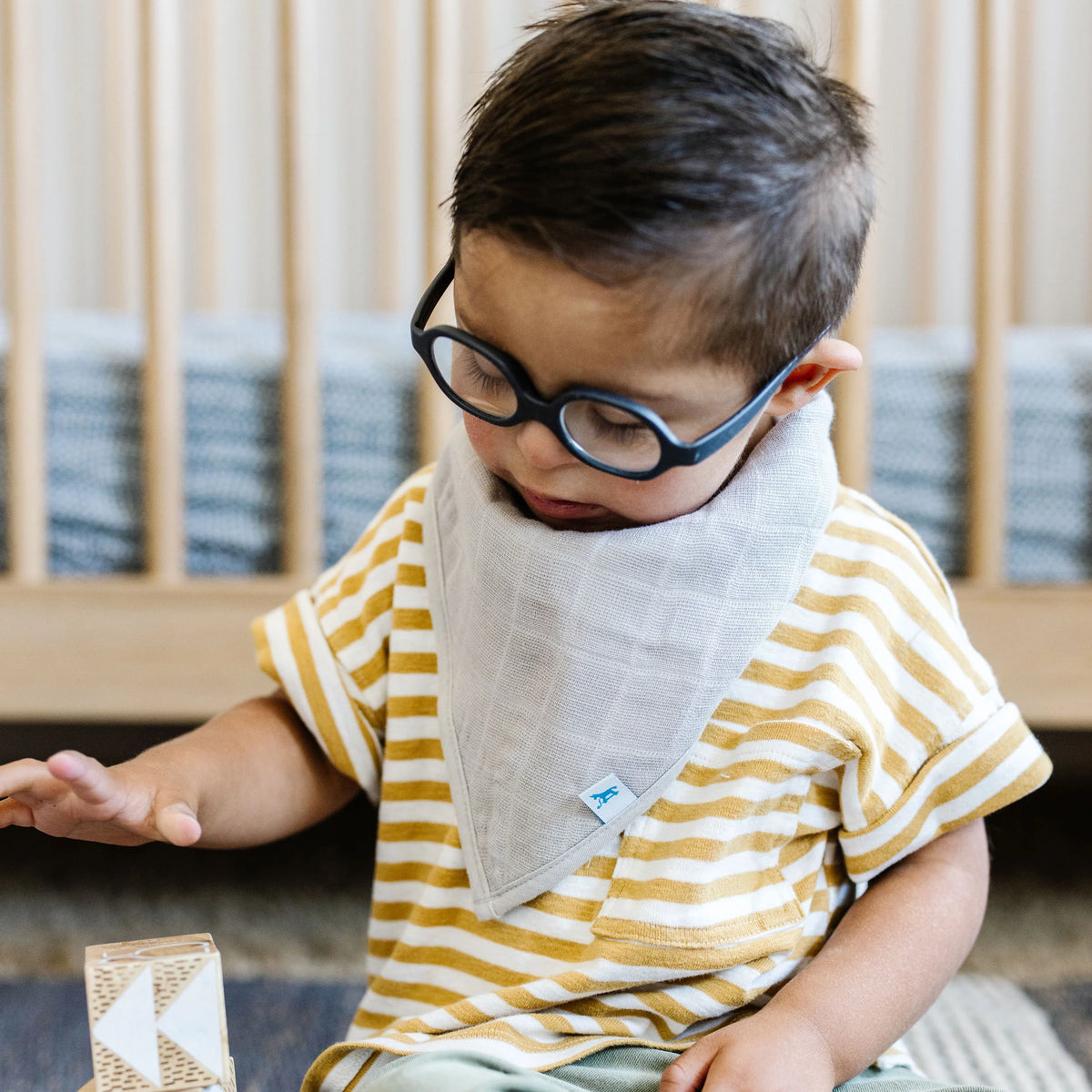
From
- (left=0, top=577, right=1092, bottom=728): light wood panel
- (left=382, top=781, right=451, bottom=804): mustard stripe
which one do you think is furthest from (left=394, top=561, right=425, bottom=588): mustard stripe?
(left=0, top=577, right=1092, bottom=728): light wood panel

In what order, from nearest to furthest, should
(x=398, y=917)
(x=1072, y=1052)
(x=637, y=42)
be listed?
(x=637, y=42) → (x=398, y=917) → (x=1072, y=1052)

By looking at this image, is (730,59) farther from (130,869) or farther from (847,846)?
(130,869)

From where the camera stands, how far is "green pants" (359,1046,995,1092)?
48cm

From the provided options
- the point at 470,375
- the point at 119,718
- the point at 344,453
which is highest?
the point at 470,375

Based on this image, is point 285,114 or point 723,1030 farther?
point 285,114

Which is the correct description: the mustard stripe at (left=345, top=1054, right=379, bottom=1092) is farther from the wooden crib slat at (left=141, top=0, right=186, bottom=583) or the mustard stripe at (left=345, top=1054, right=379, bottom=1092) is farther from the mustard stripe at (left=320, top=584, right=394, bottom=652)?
the wooden crib slat at (left=141, top=0, right=186, bottom=583)

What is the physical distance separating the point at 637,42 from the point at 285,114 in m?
0.50

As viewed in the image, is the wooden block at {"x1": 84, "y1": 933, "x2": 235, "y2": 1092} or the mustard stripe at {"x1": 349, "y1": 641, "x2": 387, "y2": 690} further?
the mustard stripe at {"x1": 349, "y1": 641, "x2": 387, "y2": 690}

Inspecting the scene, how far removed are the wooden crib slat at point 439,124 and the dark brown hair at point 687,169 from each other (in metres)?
0.40

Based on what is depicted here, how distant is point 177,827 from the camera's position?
1.60ft

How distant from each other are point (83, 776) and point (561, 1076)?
0.25 m

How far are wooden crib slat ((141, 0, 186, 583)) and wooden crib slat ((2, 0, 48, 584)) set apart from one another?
0.08 meters

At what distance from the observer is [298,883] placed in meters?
1.12

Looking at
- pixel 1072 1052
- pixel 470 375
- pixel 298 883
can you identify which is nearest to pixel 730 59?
pixel 470 375
